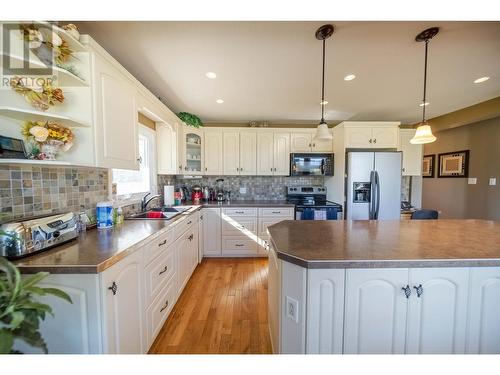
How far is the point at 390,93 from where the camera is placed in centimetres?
253

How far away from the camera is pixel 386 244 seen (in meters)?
1.19

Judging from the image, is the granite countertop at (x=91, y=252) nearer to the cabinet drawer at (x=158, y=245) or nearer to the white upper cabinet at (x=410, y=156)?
the cabinet drawer at (x=158, y=245)

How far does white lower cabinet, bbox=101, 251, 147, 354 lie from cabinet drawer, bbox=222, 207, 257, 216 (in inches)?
71.5

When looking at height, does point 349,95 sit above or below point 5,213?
above

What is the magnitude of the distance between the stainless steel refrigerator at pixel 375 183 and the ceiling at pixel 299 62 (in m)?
0.78

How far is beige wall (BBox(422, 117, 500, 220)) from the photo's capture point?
332 cm

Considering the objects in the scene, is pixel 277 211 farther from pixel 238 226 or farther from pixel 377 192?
pixel 377 192

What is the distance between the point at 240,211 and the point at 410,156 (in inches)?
123

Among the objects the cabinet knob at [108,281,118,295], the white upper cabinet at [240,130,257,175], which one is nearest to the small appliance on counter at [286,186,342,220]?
the white upper cabinet at [240,130,257,175]

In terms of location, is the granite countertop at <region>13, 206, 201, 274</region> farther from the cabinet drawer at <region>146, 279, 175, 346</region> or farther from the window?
the window

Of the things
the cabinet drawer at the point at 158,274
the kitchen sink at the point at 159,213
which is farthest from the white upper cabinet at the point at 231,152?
the cabinet drawer at the point at 158,274

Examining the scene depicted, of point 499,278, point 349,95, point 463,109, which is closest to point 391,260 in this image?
point 499,278

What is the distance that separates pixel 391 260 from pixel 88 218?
205 centimetres

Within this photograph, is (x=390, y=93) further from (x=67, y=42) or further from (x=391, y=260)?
(x=67, y=42)
